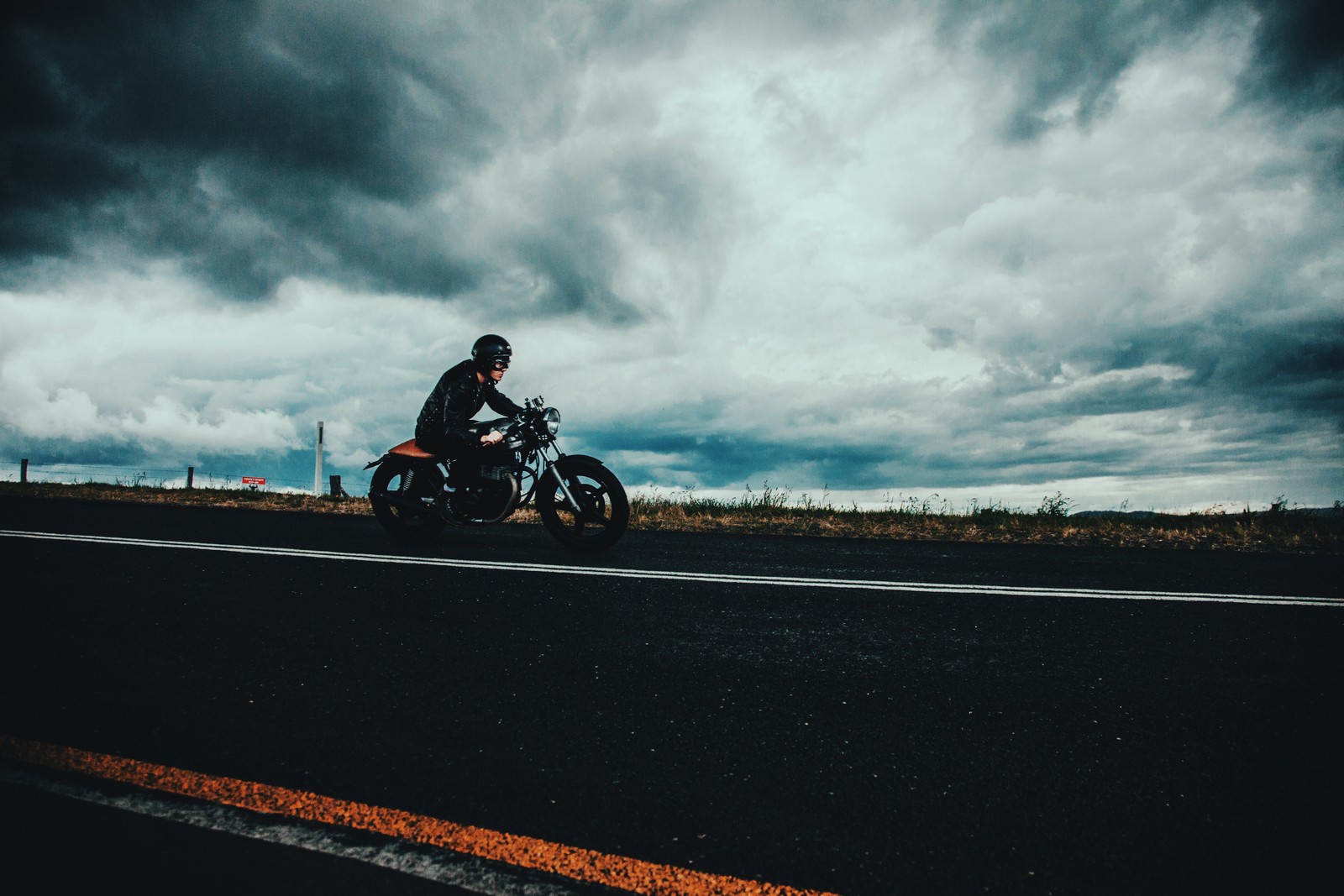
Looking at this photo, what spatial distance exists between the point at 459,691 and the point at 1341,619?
5506 mm

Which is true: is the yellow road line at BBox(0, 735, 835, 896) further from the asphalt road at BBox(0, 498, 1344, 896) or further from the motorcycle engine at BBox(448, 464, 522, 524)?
the motorcycle engine at BBox(448, 464, 522, 524)

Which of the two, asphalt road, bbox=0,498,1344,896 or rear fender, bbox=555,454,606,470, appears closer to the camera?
asphalt road, bbox=0,498,1344,896

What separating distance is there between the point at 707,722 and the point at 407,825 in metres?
1.15

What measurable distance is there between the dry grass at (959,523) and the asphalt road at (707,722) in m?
5.20

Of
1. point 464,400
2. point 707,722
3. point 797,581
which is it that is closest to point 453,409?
point 464,400

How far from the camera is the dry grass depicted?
966cm

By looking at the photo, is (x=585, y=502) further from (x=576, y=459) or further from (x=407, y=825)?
(x=407, y=825)

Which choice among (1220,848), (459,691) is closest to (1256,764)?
(1220,848)

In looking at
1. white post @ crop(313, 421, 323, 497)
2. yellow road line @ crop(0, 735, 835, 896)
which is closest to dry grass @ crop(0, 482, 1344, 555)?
white post @ crop(313, 421, 323, 497)

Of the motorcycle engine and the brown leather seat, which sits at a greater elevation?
the brown leather seat

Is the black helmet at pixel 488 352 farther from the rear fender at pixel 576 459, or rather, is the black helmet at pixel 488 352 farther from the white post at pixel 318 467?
the white post at pixel 318 467

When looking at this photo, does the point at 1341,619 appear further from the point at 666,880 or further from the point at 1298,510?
the point at 1298,510

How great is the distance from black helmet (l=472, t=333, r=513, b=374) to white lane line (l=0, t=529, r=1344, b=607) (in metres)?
2.23

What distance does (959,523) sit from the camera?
11648mm
